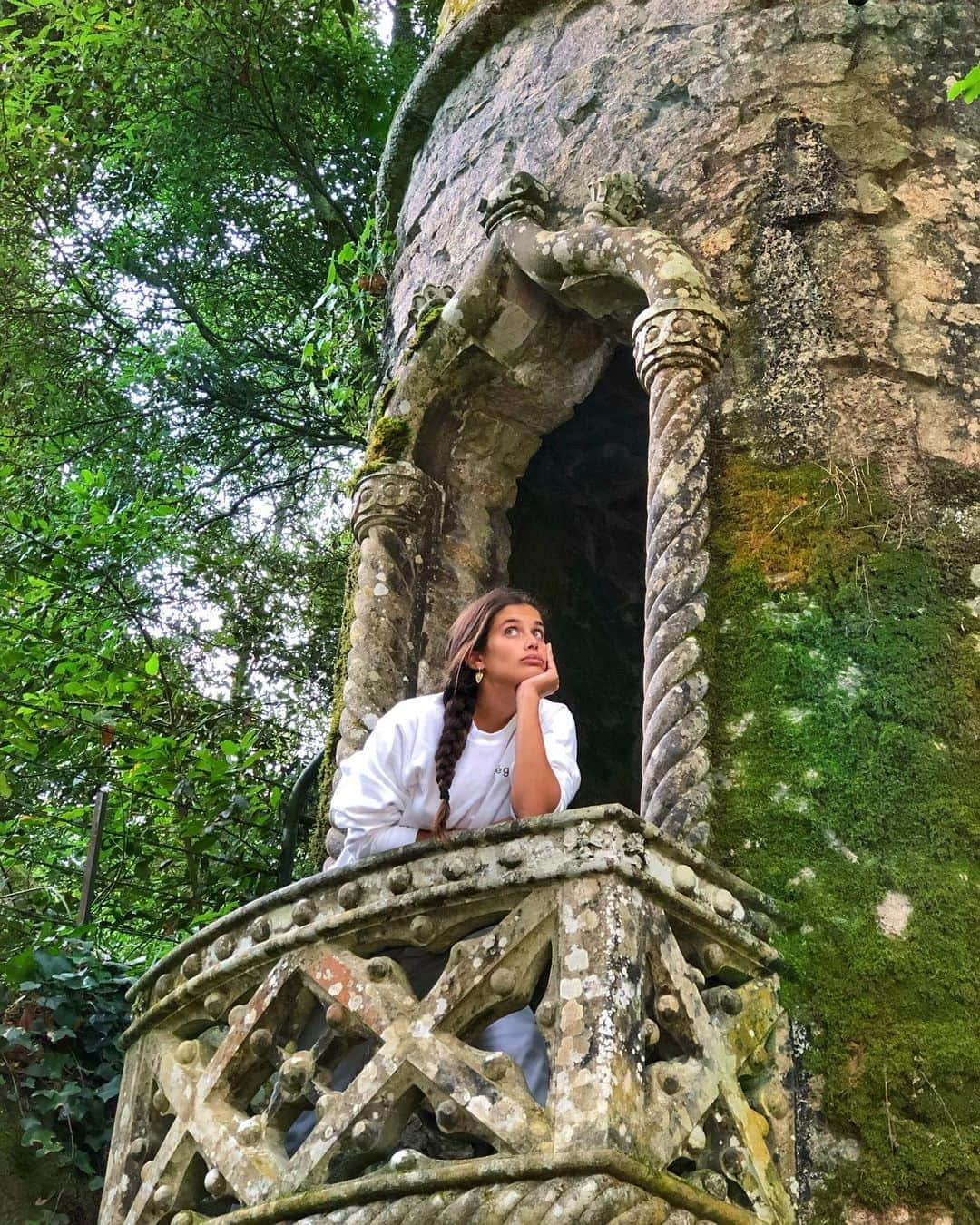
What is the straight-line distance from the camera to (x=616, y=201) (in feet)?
17.2

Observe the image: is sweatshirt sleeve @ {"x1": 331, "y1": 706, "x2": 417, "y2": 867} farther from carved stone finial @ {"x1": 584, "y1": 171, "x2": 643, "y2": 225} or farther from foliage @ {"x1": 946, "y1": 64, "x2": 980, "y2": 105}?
carved stone finial @ {"x1": 584, "y1": 171, "x2": 643, "y2": 225}

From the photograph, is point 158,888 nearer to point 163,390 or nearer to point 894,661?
point 163,390

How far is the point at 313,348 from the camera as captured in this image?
7.25m

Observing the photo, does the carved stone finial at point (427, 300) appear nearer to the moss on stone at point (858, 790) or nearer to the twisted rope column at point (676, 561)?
the twisted rope column at point (676, 561)

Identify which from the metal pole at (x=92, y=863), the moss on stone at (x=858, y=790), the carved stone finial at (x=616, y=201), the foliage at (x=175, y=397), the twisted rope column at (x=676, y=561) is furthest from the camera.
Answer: the foliage at (x=175, y=397)

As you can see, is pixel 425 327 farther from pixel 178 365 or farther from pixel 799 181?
pixel 178 365

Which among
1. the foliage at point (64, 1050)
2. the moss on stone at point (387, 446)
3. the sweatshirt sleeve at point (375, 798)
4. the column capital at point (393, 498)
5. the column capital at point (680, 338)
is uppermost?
the column capital at point (680, 338)

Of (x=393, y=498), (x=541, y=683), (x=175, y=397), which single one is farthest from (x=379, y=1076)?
(x=175, y=397)

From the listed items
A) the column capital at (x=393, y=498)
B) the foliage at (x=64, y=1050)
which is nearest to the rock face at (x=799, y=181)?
the column capital at (x=393, y=498)

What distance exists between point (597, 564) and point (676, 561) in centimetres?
301

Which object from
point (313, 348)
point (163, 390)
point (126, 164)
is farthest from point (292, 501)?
point (313, 348)

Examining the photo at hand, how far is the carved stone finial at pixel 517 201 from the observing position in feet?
18.1

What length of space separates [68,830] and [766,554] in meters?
5.20

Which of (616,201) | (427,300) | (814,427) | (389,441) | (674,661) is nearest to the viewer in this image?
(674,661)
